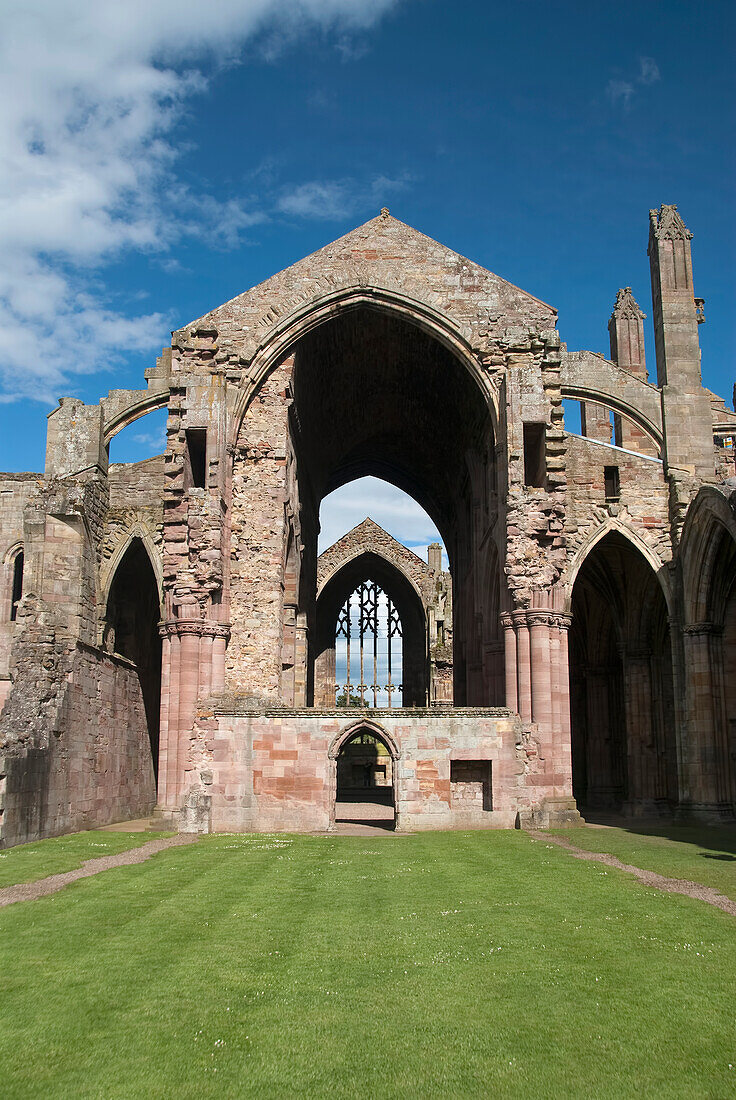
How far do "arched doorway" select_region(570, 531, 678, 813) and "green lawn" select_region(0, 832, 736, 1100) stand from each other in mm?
13866

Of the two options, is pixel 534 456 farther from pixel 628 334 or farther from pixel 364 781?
pixel 364 781

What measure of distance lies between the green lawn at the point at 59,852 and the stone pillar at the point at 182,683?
1.48m

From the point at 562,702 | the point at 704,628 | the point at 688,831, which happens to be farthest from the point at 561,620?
the point at 688,831

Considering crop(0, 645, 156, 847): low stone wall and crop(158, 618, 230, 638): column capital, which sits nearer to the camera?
crop(0, 645, 156, 847): low stone wall

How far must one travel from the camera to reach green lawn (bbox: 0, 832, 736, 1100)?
4.67m

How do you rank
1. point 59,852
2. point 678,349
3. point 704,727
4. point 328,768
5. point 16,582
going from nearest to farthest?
1. point 59,852
2. point 328,768
3. point 704,727
4. point 678,349
5. point 16,582

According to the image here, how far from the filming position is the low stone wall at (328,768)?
15953 millimetres

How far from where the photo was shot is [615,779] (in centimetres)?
2639

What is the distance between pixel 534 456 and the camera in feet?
66.1

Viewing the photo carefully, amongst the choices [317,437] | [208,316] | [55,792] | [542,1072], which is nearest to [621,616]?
[317,437]

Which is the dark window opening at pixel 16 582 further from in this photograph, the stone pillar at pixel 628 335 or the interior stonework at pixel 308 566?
the stone pillar at pixel 628 335

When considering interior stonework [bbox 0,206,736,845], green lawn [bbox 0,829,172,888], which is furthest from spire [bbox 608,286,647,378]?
green lawn [bbox 0,829,172,888]

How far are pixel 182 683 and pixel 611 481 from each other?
33.8 ft

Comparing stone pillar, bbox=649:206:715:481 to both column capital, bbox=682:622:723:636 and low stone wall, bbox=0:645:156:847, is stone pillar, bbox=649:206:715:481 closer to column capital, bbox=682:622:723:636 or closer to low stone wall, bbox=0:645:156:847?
column capital, bbox=682:622:723:636
